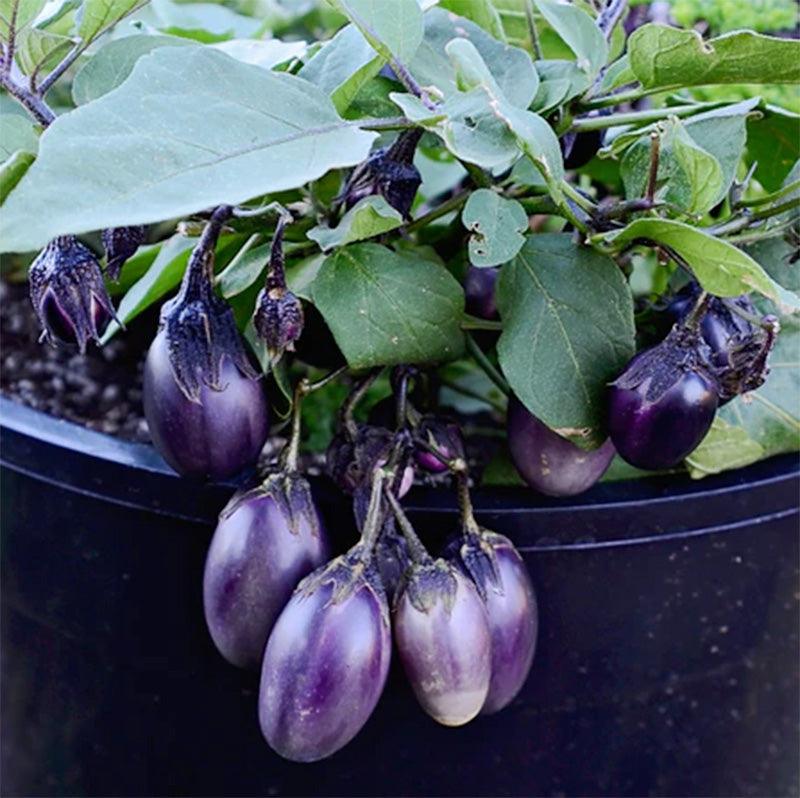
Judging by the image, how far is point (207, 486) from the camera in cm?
46

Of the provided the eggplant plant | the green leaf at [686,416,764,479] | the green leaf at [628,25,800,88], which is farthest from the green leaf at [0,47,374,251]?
the green leaf at [686,416,764,479]

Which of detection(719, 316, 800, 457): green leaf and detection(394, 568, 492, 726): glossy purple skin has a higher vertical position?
detection(394, 568, 492, 726): glossy purple skin

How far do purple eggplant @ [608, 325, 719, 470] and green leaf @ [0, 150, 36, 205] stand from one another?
7.5 inches

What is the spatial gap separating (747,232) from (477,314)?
0.35 ft

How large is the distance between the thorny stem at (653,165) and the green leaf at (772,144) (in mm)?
114

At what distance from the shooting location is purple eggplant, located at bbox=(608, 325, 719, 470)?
0.39 m

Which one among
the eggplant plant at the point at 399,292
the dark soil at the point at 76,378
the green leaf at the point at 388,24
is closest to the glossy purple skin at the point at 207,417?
the eggplant plant at the point at 399,292

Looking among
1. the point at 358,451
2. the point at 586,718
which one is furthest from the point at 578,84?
the point at 586,718

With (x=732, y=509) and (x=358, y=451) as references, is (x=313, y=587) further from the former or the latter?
(x=732, y=509)

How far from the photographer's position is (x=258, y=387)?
0.39m

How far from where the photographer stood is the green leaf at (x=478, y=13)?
0.45 metres

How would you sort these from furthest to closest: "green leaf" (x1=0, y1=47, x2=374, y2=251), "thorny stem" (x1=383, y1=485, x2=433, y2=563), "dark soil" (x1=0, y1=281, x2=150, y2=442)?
"dark soil" (x1=0, y1=281, x2=150, y2=442) < "thorny stem" (x1=383, y1=485, x2=433, y2=563) < "green leaf" (x1=0, y1=47, x2=374, y2=251)

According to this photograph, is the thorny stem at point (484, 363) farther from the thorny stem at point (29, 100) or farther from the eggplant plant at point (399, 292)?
the thorny stem at point (29, 100)

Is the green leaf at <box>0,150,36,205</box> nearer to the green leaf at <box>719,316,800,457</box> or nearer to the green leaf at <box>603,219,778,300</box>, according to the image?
the green leaf at <box>603,219,778,300</box>
